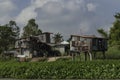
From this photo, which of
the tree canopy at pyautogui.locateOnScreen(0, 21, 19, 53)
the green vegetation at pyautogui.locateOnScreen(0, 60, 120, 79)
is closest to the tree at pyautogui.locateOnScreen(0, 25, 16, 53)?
the tree canopy at pyautogui.locateOnScreen(0, 21, 19, 53)

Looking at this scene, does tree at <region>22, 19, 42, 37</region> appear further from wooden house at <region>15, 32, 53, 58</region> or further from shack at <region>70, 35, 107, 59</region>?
shack at <region>70, 35, 107, 59</region>

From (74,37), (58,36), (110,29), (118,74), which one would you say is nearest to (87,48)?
(74,37)

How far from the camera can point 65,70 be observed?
1700 inches

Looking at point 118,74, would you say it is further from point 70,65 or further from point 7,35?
point 7,35

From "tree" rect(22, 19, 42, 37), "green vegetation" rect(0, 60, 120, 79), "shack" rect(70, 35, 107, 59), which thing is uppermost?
"tree" rect(22, 19, 42, 37)

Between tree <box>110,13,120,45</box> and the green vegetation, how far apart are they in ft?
87.1

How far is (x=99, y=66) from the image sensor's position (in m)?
Result: 42.1

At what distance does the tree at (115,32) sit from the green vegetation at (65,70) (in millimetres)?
26538

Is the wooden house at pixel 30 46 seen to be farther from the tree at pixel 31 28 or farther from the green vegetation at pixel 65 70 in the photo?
the green vegetation at pixel 65 70

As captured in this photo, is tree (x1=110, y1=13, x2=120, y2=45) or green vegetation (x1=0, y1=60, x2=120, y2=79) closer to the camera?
green vegetation (x1=0, y1=60, x2=120, y2=79)

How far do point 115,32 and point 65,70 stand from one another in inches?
1144

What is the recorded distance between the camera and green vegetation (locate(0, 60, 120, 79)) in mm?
41438

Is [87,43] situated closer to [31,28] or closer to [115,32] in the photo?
[115,32]

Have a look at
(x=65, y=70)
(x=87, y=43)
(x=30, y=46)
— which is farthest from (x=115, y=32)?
(x=65, y=70)
